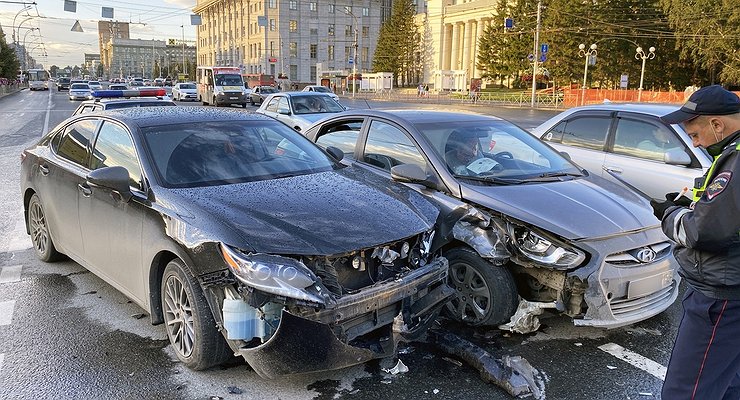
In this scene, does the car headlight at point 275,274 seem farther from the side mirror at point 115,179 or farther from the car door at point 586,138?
the car door at point 586,138

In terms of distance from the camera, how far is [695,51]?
154 feet

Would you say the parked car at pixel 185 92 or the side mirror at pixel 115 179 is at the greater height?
the parked car at pixel 185 92

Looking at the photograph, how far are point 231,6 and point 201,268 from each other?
11732cm

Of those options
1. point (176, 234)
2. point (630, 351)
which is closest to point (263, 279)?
point (176, 234)

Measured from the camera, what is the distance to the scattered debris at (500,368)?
134 inches

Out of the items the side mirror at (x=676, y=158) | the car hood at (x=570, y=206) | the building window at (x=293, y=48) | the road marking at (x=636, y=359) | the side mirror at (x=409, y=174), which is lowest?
the road marking at (x=636, y=359)

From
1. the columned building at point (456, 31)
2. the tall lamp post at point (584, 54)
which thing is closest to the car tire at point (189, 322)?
the tall lamp post at point (584, 54)

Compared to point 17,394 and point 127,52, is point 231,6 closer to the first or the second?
point 127,52

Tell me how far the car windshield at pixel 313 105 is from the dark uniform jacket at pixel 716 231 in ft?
43.5

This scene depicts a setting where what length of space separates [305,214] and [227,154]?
114 cm

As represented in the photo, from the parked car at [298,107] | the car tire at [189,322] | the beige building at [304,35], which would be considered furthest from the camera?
the beige building at [304,35]

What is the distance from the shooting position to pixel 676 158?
588 centimetres

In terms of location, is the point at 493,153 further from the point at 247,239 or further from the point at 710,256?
the point at 710,256

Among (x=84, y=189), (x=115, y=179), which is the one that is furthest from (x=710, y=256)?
(x=84, y=189)
